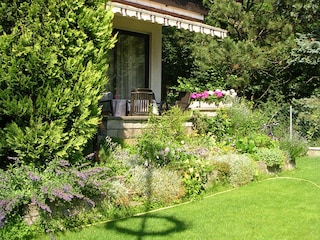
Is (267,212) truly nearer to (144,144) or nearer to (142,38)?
(144,144)

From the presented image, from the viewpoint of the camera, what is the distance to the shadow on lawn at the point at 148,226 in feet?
21.4

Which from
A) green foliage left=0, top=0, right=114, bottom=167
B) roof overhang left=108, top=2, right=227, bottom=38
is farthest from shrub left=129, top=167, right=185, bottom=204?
roof overhang left=108, top=2, right=227, bottom=38

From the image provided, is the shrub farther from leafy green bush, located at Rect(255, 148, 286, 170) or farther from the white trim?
the white trim

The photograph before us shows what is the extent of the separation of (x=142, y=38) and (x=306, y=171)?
760 cm

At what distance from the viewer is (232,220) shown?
23.6ft

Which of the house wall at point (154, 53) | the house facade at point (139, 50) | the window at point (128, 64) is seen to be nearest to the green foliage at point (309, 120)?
the house facade at point (139, 50)

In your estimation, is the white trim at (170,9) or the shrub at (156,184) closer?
the shrub at (156,184)

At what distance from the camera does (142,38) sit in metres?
14.8

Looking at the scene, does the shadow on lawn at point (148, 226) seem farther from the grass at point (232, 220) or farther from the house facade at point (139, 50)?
the house facade at point (139, 50)

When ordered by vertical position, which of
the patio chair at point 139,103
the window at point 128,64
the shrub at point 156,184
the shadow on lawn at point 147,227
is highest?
the window at point 128,64

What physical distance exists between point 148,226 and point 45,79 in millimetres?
3178

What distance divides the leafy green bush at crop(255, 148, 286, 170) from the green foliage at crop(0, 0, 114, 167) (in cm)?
588

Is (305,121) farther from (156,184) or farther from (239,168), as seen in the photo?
(156,184)

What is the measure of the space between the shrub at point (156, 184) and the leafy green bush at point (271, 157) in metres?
3.82
